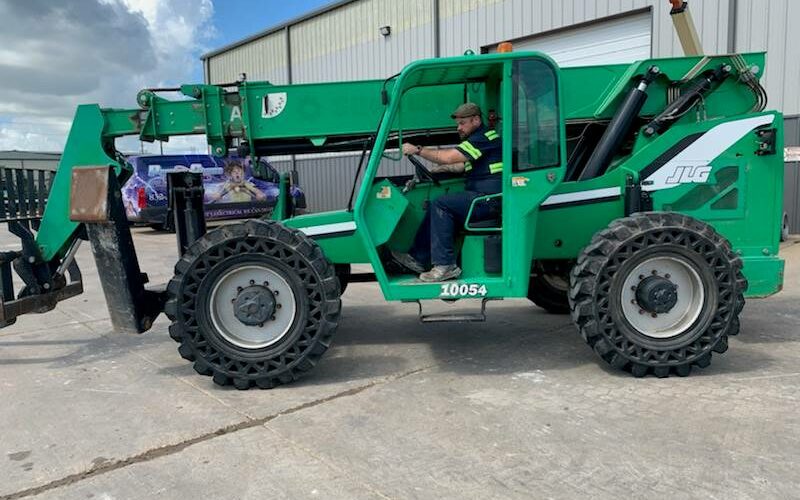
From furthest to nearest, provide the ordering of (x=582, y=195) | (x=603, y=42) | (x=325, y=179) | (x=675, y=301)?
(x=325, y=179) < (x=603, y=42) < (x=582, y=195) < (x=675, y=301)

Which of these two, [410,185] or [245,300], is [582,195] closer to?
[410,185]

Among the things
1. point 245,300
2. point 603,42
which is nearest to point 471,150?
point 245,300

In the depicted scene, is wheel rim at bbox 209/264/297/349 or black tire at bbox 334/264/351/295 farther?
black tire at bbox 334/264/351/295

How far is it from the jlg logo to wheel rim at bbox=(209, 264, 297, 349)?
3160 mm

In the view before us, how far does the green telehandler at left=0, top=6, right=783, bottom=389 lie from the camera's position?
4.33m

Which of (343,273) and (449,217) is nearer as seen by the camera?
(449,217)

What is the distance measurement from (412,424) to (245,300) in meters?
1.49

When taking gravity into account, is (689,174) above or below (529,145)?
below

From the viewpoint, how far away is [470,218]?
4.65 meters

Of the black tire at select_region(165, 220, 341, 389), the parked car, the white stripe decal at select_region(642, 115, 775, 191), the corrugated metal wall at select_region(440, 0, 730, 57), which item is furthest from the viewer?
the parked car

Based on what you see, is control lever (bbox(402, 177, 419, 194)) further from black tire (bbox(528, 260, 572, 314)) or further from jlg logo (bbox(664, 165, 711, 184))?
jlg logo (bbox(664, 165, 711, 184))

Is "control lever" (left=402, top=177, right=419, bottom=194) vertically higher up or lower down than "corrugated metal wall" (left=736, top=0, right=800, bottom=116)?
lower down

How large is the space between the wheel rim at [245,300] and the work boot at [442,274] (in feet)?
3.26

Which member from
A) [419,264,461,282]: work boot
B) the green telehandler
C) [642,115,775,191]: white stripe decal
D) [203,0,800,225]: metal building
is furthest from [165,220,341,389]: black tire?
[203,0,800,225]: metal building
